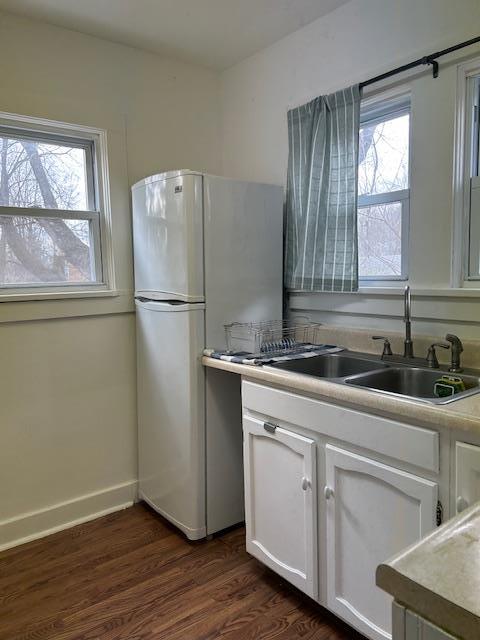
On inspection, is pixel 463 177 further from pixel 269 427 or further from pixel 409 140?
pixel 269 427

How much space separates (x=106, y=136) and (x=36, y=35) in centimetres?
53

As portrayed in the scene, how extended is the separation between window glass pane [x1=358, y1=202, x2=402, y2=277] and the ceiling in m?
0.97

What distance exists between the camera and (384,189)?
2221 millimetres

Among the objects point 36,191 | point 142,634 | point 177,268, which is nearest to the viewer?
point 142,634

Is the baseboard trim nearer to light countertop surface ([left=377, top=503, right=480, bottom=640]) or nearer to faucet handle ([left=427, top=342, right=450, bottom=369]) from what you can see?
faucet handle ([left=427, top=342, right=450, bottom=369])

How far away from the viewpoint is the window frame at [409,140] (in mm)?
2068

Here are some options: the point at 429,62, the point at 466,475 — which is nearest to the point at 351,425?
the point at 466,475

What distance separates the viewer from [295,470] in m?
1.81

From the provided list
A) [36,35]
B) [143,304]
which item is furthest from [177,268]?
[36,35]

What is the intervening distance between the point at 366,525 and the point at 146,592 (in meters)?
1.03

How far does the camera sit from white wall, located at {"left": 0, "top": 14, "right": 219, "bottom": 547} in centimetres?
233

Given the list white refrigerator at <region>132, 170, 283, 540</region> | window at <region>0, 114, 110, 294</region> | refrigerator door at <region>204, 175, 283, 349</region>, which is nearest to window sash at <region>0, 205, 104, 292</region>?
window at <region>0, 114, 110, 294</region>

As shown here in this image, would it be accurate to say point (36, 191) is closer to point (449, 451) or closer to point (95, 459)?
point (95, 459)

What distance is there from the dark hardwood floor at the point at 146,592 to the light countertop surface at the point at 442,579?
4.22ft
